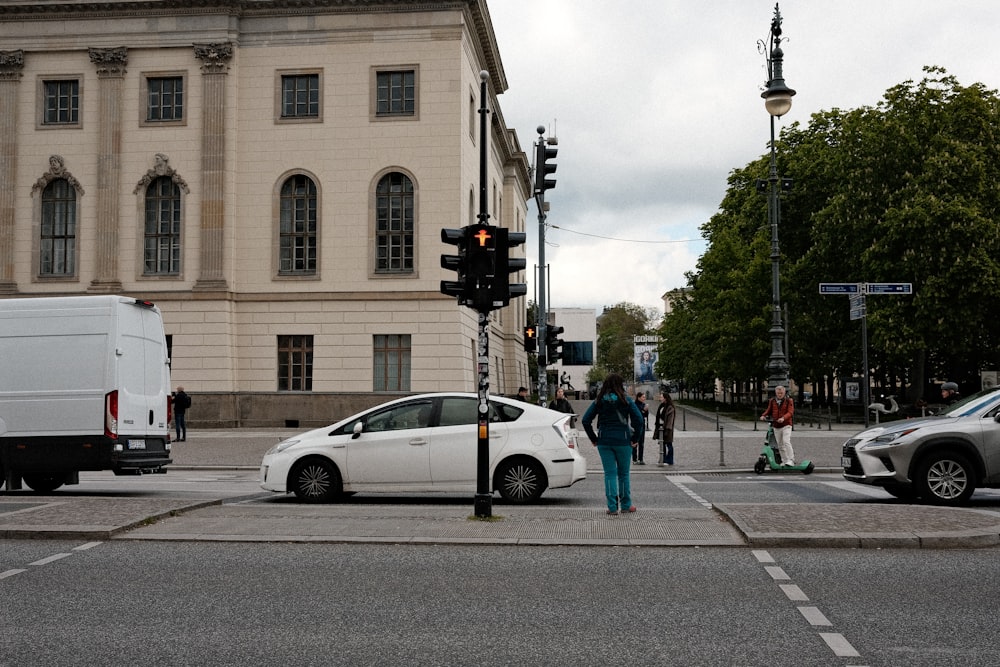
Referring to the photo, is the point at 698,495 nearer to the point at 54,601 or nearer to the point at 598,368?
the point at 54,601

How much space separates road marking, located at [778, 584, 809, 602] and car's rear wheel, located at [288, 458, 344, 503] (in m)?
7.57

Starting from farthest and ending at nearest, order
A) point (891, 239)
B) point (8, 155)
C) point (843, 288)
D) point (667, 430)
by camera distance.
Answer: point (8, 155)
point (891, 239)
point (667, 430)
point (843, 288)

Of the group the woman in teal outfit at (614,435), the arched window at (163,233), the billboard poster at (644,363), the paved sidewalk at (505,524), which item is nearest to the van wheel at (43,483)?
the paved sidewalk at (505,524)

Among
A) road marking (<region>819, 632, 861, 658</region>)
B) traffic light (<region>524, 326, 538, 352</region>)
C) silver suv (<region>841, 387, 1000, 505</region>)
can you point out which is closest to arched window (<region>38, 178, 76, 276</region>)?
traffic light (<region>524, 326, 538, 352</region>)

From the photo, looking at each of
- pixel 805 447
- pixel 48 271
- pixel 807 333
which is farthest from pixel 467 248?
pixel 807 333

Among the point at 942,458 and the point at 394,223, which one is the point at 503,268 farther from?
the point at 394,223

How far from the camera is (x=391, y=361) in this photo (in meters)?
41.4

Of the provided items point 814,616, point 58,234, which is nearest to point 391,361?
point 58,234

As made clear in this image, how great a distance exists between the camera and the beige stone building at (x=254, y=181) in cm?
4116

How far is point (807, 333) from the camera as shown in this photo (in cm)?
4766

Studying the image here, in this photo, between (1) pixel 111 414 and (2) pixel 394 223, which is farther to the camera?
(2) pixel 394 223

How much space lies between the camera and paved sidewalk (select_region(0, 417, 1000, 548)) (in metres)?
10.2

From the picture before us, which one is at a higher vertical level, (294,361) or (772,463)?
(294,361)

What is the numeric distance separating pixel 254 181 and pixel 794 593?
37.1 metres
